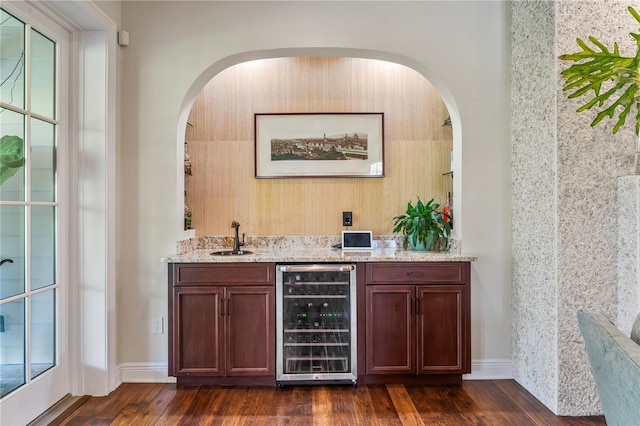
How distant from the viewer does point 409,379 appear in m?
2.64

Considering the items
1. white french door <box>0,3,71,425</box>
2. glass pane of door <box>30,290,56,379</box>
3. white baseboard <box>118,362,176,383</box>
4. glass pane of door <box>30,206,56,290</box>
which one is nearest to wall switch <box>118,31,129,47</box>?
white french door <box>0,3,71,425</box>

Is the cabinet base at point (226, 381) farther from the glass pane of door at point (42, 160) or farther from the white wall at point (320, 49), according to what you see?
the glass pane of door at point (42, 160)

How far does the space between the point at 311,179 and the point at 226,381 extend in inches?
68.3

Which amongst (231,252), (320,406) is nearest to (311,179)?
(231,252)

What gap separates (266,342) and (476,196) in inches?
73.3

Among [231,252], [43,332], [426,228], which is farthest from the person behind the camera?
[231,252]

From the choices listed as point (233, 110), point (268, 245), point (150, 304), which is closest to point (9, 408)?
point (150, 304)

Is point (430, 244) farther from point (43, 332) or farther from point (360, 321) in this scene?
point (43, 332)

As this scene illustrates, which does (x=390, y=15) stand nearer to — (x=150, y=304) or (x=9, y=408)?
(x=150, y=304)

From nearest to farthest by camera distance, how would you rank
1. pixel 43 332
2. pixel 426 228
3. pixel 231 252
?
pixel 43 332, pixel 426 228, pixel 231 252

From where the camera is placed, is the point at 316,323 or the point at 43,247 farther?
the point at 316,323

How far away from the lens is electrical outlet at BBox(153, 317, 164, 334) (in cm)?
271

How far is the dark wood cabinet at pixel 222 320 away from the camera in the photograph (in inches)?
101

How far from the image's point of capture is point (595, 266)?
88.4 inches
